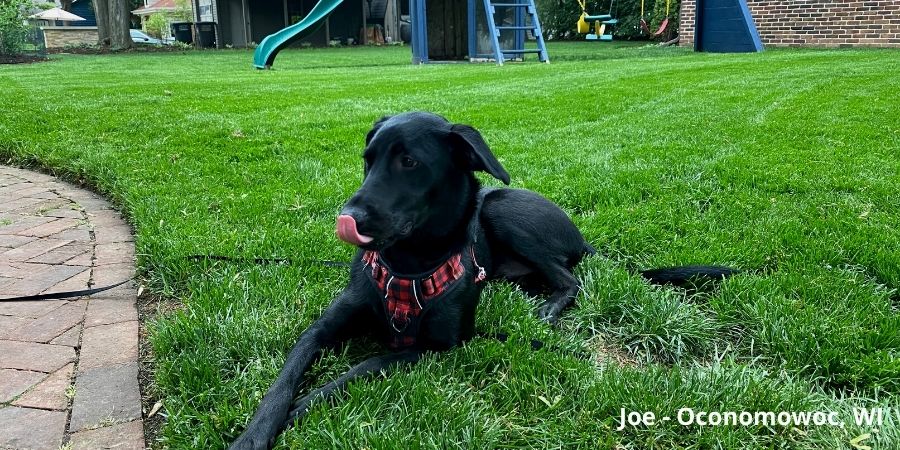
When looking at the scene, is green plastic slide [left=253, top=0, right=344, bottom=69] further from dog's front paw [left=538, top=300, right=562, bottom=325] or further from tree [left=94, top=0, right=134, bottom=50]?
dog's front paw [left=538, top=300, right=562, bottom=325]

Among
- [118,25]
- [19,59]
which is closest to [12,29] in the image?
[19,59]

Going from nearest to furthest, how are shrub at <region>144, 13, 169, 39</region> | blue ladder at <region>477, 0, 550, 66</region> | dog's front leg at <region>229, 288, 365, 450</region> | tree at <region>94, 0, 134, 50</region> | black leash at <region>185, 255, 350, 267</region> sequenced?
1. dog's front leg at <region>229, 288, 365, 450</region>
2. black leash at <region>185, 255, 350, 267</region>
3. blue ladder at <region>477, 0, 550, 66</region>
4. tree at <region>94, 0, 134, 50</region>
5. shrub at <region>144, 13, 169, 39</region>

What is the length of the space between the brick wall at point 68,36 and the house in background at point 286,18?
597cm

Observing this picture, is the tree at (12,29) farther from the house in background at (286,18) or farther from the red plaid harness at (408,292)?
the red plaid harness at (408,292)

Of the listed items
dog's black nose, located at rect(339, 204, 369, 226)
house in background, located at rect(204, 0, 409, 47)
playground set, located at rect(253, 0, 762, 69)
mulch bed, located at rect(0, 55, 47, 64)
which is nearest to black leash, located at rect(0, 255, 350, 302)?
dog's black nose, located at rect(339, 204, 369, 226)

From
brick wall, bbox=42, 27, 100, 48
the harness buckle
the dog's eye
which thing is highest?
brick wall, bbox=42, 27, 100, 48

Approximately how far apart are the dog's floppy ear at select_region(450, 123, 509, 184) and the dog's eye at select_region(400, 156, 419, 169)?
0.16 meters

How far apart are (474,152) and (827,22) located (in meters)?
A: 17.6

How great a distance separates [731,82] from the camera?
9172 mm

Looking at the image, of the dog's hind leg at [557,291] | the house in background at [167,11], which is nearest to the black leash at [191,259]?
the dog's hind leg at [557,291]

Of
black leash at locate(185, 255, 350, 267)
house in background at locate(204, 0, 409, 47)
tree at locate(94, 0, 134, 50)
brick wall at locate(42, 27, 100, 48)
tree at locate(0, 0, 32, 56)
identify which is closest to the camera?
black leash at locate(185, 255, 350, 267)

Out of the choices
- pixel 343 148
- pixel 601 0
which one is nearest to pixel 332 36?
pixel 601 0

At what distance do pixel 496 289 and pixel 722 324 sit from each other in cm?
86

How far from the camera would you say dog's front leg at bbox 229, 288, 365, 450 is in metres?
1.69
